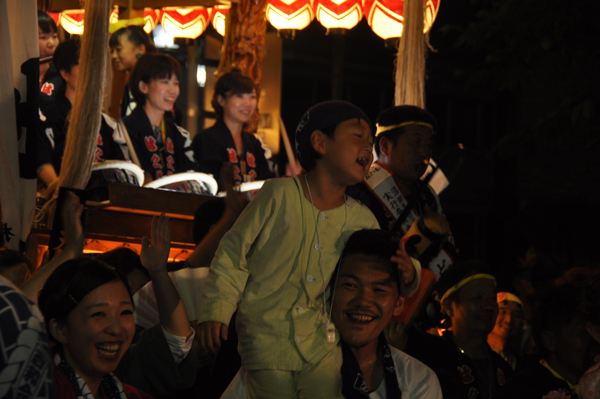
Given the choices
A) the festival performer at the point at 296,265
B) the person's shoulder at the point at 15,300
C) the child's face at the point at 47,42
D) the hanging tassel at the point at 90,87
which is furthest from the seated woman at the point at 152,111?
the person's shoulder at the point at 15,300

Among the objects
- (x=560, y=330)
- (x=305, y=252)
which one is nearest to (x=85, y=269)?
(x=305, y=252)

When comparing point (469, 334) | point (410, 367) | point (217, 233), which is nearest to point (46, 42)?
point (217, 233)

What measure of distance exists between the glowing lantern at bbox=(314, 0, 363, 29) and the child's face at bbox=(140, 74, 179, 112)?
4.99ft

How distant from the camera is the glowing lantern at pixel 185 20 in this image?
23.4 ft

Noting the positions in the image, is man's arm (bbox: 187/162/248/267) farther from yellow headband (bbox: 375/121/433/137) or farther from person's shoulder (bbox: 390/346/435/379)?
person's shoulder (bbox: 390/346/435/379)

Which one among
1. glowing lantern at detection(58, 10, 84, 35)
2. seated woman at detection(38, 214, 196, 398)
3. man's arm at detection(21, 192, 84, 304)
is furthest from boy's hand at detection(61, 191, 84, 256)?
glowing lantern at detection(58, 10, 84, 35)

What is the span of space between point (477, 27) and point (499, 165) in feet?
24.4

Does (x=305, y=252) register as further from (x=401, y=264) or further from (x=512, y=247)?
(x=512, y=247)

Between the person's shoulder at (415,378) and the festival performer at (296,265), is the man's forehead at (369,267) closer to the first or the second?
the festival performer at (296,265)

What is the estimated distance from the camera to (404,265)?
2590 millimetres

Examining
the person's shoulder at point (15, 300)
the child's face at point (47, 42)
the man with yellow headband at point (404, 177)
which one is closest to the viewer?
the person's shoulder at point (15, 300)

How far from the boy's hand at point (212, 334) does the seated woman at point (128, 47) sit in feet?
13.1

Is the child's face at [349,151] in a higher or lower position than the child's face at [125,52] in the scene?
lower

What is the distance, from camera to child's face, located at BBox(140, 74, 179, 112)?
5.55 metres
